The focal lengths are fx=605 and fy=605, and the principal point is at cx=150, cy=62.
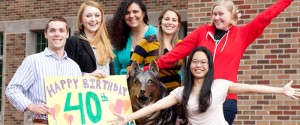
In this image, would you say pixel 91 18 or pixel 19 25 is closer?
pixel 91 18

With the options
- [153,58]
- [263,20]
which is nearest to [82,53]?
[153,58]

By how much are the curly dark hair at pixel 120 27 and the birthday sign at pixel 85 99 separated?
31.9 inches

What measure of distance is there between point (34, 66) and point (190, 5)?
4.56 m

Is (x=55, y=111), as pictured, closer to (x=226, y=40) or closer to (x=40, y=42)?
(x=226, y=40)

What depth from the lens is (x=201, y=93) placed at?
4578mm

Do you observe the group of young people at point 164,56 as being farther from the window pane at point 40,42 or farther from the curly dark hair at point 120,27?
the window pane at point 40,42

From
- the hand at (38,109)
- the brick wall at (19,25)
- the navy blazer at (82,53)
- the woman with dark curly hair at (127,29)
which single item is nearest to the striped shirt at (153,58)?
the woman with dark curly hair at (127,29)

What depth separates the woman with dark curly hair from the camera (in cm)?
557

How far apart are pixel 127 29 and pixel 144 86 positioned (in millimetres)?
1011

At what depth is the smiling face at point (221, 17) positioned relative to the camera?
4.85 metres

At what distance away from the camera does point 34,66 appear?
4.61 m

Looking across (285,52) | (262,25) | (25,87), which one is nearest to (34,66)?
(25,87)

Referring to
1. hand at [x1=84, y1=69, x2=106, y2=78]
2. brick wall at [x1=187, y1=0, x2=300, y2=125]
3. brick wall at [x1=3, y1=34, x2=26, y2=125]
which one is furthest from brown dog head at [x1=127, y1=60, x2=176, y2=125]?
brick wall at [x1=3, y1=34, x2=26, y2=125]

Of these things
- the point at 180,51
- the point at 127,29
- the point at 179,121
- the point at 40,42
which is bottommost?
the point at 179,121
